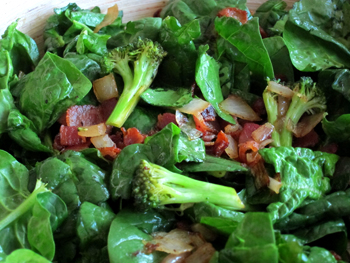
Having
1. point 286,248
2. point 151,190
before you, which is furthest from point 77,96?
point 286,248

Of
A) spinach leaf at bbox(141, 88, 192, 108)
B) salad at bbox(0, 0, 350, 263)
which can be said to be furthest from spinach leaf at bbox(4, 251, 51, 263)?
spinach leaf at bbox(141, 88, 192, 108)

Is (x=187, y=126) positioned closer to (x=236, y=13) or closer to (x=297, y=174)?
(x=297, y=174)

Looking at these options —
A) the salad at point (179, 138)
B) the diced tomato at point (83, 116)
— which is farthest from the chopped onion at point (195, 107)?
the diced tomato at point (83, 116)

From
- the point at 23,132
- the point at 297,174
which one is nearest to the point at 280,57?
the point at 297,174

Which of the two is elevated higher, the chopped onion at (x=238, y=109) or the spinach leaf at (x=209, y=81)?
the spinach leaf at (x=209, y=81)

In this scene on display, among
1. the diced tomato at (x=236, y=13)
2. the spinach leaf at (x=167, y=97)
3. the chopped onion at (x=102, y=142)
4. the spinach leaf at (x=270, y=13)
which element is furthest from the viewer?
the spinach leaf at (x=270, y=13)

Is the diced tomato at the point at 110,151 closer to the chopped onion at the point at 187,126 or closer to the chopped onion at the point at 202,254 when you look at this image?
the chopped onion at the point at 187,126

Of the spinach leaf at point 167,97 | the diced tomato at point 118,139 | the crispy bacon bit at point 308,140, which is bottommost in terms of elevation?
the crispy bacon bit at point 308,140
